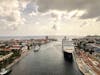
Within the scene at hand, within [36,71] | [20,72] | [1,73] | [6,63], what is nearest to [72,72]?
[36,71]

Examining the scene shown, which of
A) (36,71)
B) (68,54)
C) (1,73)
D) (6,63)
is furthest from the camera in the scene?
(68,54)

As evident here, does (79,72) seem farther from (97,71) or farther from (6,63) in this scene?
(6,63)

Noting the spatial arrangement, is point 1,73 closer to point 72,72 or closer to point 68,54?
point 72,72

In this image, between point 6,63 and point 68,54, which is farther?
point 68,54

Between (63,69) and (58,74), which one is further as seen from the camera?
(63,69)

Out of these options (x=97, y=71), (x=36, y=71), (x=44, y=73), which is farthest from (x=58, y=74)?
(x=97, y=71)

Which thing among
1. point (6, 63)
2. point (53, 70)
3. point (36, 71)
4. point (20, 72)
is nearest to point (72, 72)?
point (53, 70)

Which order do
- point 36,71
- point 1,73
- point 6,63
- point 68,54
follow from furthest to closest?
1. point 68,54
2. point 6,63
3. point 36,71
4. point 1,73

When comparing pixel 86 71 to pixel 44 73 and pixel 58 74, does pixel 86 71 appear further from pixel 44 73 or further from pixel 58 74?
pixel 44 73

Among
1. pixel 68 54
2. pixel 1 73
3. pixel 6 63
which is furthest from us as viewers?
pixel 68 54
